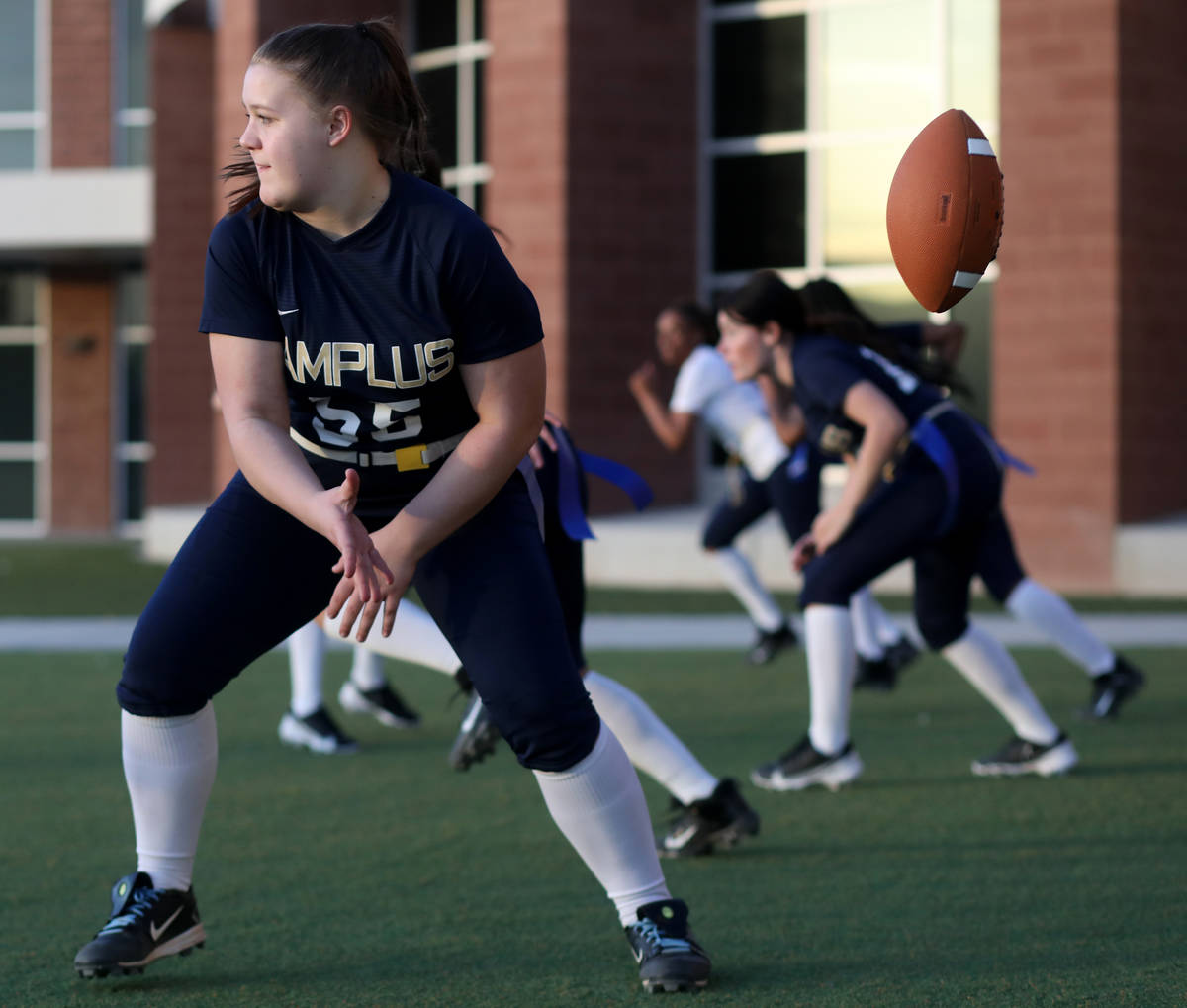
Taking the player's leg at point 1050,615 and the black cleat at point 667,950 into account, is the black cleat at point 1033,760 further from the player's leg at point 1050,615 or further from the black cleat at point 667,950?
the black cleat at point 667,950

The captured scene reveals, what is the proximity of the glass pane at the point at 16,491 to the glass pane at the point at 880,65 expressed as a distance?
12.7 metres

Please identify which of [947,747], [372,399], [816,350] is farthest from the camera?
[947,747]

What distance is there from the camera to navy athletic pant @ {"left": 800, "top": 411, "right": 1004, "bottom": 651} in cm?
511

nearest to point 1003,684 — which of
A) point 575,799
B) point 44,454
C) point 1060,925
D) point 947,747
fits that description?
point 947,747

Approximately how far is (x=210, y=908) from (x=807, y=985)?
58.5 inches

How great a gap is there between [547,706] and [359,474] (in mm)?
581

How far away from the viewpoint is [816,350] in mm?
5137

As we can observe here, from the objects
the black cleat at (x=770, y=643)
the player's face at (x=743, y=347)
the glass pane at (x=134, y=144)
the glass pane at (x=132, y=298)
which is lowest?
the black cleat at (x=770, y=643)

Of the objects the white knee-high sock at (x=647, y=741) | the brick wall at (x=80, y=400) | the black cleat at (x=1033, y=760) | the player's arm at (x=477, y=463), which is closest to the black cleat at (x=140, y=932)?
the player's arm at (x=477, y=463)

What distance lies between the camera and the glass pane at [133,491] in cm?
2181

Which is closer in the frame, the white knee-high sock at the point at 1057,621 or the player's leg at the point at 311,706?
the player's leg at the point at 311,706

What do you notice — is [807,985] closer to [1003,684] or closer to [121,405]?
[1003,684]

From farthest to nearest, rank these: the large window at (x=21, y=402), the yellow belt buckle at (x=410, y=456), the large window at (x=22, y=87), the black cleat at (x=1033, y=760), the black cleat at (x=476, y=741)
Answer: the large window at (x=21, y=402) < the large window at (x=22, y=87) < the black cleat at (x=1033, y=760) < the black cleat at (x=476, y=741) < the yellow belt buckle at (x=410, y=456)

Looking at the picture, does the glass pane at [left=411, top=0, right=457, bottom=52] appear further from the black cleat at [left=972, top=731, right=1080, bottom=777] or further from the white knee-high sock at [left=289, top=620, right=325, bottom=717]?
the black cleat at [left=972, top=731, right=1080, bottom=777]
